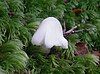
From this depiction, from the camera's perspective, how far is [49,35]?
5.74ft

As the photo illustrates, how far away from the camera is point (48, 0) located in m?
2.23

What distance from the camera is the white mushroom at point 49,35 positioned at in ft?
5.68

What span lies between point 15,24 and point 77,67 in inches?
18.2

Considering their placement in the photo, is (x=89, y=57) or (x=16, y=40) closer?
(x=16, y=40)

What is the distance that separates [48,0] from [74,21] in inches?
9.7

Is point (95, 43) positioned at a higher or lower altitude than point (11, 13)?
lower

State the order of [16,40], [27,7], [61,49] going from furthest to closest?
[27,7], [61,49], [16,40]

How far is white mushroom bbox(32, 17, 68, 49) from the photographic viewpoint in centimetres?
173

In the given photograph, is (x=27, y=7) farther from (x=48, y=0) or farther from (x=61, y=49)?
(x=61, y=49)


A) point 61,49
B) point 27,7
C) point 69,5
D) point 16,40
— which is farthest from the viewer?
point 69,5

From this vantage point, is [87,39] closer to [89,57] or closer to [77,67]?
[89,57]

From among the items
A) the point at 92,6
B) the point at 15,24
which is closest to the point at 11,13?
the point at 15,24

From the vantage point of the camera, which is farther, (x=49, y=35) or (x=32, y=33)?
(x=32, y=33)

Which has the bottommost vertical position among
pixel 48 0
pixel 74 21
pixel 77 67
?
pixel 77 67
